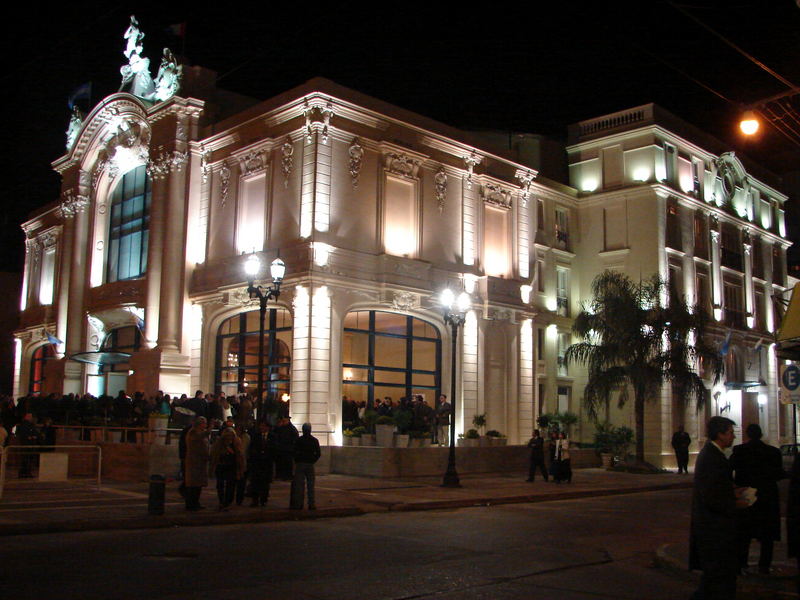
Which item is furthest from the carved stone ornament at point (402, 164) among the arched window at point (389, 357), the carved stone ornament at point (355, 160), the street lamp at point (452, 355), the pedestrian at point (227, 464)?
the pedestrian at point (227, 464)

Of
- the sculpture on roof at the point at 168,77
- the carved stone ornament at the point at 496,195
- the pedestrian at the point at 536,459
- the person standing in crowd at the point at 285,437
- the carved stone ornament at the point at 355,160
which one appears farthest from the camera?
the carved stone ornament at the point at 496,195

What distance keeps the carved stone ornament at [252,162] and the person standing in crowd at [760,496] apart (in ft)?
74.7

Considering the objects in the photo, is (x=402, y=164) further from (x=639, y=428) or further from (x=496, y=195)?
(x=639, y=428)

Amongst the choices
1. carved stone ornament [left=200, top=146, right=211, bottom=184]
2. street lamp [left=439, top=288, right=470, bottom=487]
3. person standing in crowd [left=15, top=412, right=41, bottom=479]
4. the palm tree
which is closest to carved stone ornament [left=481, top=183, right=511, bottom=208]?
the palm tree

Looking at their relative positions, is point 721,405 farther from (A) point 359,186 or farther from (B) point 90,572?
(B) point 90,572

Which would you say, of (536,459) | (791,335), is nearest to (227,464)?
(791,335)

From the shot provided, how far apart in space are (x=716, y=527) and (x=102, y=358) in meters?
31.5

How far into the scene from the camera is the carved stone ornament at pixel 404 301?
99.5ft

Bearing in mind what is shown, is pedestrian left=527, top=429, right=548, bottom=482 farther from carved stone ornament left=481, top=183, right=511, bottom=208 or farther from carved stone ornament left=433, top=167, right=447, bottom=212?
carved stone ornament left=481, top=183, right=511, bottom=208

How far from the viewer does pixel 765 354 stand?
160 ft

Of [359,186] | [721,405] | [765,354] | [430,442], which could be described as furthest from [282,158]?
[765,354]

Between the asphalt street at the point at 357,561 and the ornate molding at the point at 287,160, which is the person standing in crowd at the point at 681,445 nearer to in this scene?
the asphalt street at the point at 357,561

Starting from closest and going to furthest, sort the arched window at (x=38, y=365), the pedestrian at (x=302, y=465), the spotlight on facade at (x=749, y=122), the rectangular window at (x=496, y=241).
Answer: the spotlight on facade at (x=749, y=122) < the pedestrian at (x=302, y=465) < the rectangular window at (x=496, y=241) < the arched window at (x=38, y=365)

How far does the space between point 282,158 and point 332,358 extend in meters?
7.39
